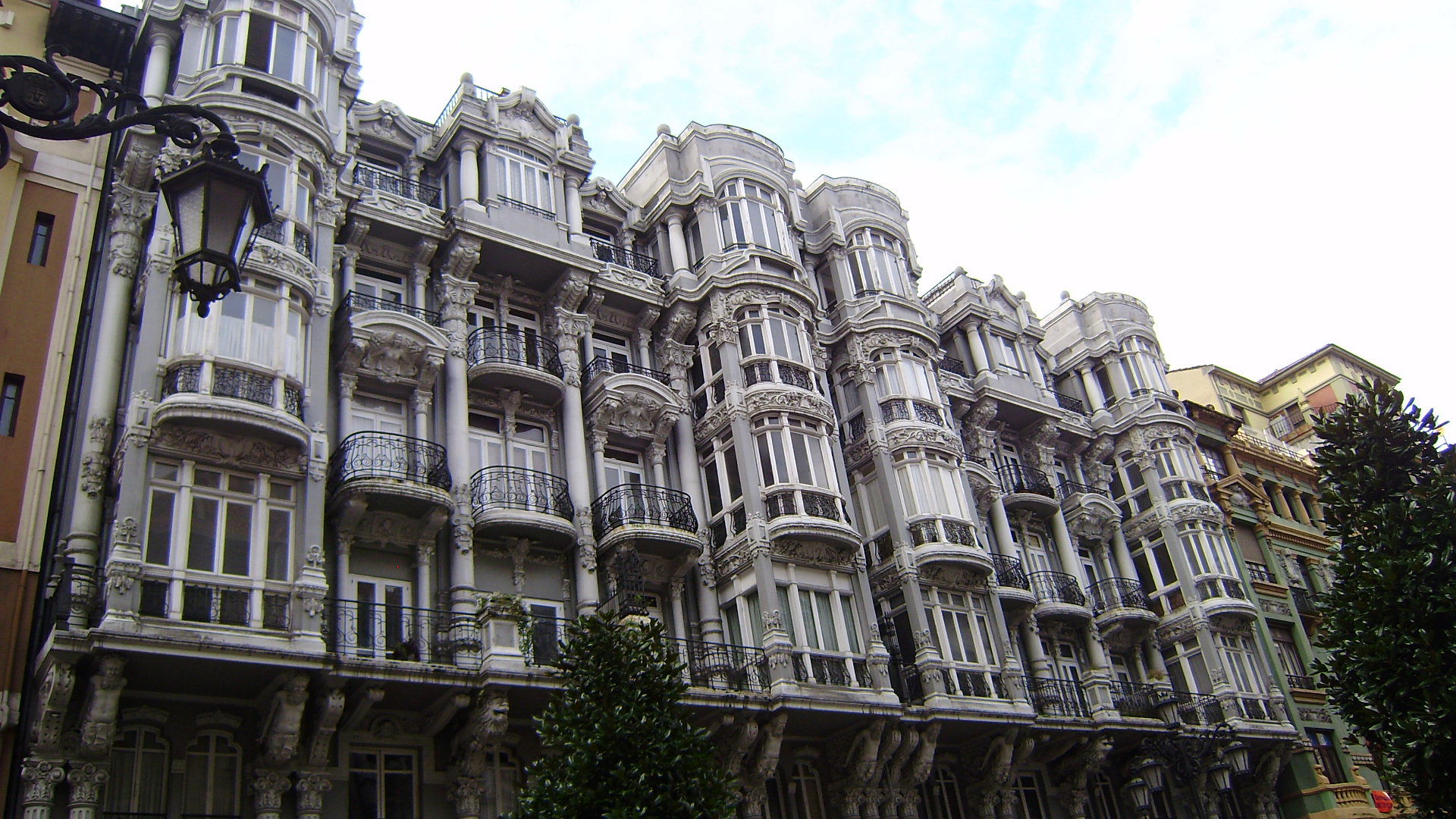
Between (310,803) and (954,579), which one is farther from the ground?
(954,579)

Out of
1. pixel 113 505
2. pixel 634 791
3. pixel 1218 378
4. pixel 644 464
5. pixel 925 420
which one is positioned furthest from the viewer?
pixel 1218 378

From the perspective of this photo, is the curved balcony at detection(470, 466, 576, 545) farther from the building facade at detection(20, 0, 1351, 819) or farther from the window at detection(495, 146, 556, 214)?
the window at detection(495, 146, 556, 214)

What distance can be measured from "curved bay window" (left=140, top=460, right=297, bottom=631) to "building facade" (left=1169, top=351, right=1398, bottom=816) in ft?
94.2

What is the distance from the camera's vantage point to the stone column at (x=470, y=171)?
2948cm

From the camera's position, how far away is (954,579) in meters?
30.9

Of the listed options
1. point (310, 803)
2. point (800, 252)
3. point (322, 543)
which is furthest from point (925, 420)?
point (310, 803)

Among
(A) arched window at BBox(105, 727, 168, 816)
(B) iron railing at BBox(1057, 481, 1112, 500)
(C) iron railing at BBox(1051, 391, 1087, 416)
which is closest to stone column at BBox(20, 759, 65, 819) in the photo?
(A) arched window at BBox(105, 727, 168, 816)

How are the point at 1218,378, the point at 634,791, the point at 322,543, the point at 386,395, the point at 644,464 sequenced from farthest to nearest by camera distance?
1. the point at 1218,378
2. the point at 644,464
3. the point at 386,395
4. the point at 322,543
5. the point at 634,791

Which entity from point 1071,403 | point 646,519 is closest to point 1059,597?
point 1071,403

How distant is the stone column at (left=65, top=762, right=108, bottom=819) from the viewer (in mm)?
17984

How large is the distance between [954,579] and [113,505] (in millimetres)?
20374

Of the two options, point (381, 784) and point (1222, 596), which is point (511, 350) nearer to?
point (381, 784)

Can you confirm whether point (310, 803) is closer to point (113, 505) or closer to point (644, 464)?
point (113, 505)

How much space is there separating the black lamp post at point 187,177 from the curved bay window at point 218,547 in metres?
13.1
